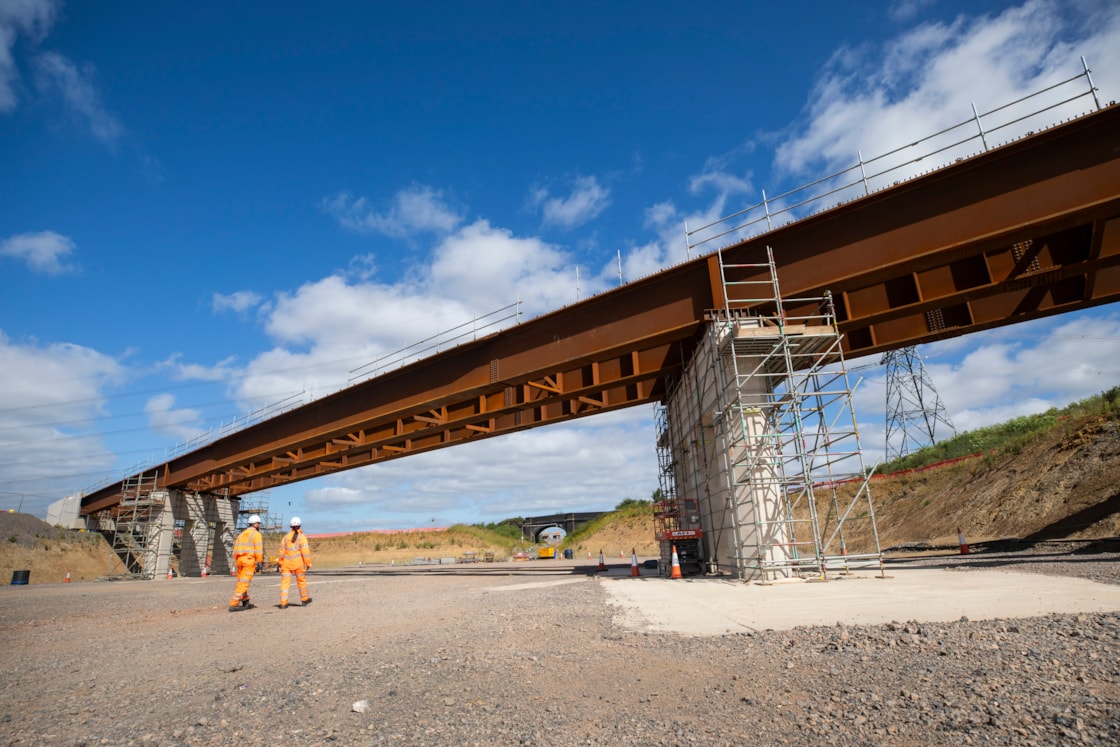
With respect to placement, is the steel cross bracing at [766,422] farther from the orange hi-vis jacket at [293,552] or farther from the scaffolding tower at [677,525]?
the orange hi-vis jacket at [293,552]

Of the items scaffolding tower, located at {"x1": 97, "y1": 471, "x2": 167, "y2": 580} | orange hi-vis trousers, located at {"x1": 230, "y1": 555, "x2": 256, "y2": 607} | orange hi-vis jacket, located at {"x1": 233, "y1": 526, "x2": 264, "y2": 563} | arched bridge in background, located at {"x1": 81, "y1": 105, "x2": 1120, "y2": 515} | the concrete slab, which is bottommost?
the concrete slab

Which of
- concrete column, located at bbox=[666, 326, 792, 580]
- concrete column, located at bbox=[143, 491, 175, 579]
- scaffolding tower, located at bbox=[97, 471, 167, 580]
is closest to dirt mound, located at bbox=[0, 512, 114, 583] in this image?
scaffolding tower, located at bbox=[97, 471, 167, 580]

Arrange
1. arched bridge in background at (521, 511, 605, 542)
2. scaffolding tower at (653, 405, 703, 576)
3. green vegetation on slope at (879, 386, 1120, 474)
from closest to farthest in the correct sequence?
1. scaffolding tower at (653, 405, 703, 576)
2. green vegetation on slope at (879, 386, 1120, 474)
3. arched bridge in background at (521, 511, 605, 542)

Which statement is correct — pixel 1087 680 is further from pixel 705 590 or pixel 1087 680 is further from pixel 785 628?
pixel 705 590

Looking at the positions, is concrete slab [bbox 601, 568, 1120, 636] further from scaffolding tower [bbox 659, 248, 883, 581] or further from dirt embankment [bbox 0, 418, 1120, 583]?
dirt embankment [bbox 0, 418, 1120, 583]

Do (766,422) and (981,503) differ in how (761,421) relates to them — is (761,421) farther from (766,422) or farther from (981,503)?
(981,503)

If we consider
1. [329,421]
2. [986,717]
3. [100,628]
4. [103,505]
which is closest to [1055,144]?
[986,717]

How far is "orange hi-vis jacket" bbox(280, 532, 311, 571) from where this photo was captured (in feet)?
34.3

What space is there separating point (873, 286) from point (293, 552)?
12.6 metres

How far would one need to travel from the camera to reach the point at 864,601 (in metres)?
7.47

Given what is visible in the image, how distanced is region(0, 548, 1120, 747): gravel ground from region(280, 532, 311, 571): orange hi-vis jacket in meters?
3.20

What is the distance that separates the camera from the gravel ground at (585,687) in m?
3.19

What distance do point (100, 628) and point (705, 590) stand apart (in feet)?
32.4

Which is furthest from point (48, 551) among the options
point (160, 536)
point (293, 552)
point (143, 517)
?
point (293, 552)
